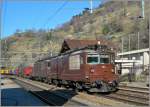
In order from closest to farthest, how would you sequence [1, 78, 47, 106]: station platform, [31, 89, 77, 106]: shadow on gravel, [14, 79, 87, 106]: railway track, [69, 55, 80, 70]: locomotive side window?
[1, 78, 47, 106]: station platform, [14, 79, 87, 106]: railway track, [31, 89, 77, 106]: shadow on gravel, [69, 55, 80, 70]: locomotive side window

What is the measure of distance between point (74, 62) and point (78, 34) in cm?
9657

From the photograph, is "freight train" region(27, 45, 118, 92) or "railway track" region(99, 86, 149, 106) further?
"freight train" region(27, 45, 118, 92)

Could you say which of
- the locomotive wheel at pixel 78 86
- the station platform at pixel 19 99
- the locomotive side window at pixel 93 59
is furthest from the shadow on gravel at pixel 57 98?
the locomotive side window at pixel 93 59

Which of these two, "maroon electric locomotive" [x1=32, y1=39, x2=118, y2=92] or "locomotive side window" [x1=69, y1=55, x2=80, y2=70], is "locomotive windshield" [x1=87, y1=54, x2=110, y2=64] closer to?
"maroon electric locomotive" [x1=32, y1=39, x2=118, y2=92]

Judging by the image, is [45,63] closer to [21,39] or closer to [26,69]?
[26,69]

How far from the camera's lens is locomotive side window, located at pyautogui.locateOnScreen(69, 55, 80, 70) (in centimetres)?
2852

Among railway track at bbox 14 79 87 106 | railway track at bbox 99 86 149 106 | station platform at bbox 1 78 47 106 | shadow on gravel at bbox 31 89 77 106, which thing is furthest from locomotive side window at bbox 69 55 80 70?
station platform at bbox 1 78 47 106

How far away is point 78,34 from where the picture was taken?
126m

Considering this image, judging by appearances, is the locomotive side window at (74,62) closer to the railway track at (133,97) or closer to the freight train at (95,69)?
the freight train at (95,69)

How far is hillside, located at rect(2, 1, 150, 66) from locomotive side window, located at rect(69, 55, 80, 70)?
3835 centimetres

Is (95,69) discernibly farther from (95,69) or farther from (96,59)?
(96,59)

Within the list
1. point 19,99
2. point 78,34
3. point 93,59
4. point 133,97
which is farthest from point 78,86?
point 78,34

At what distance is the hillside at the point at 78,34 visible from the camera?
85.0 meters

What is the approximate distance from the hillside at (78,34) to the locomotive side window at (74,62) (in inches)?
1510
